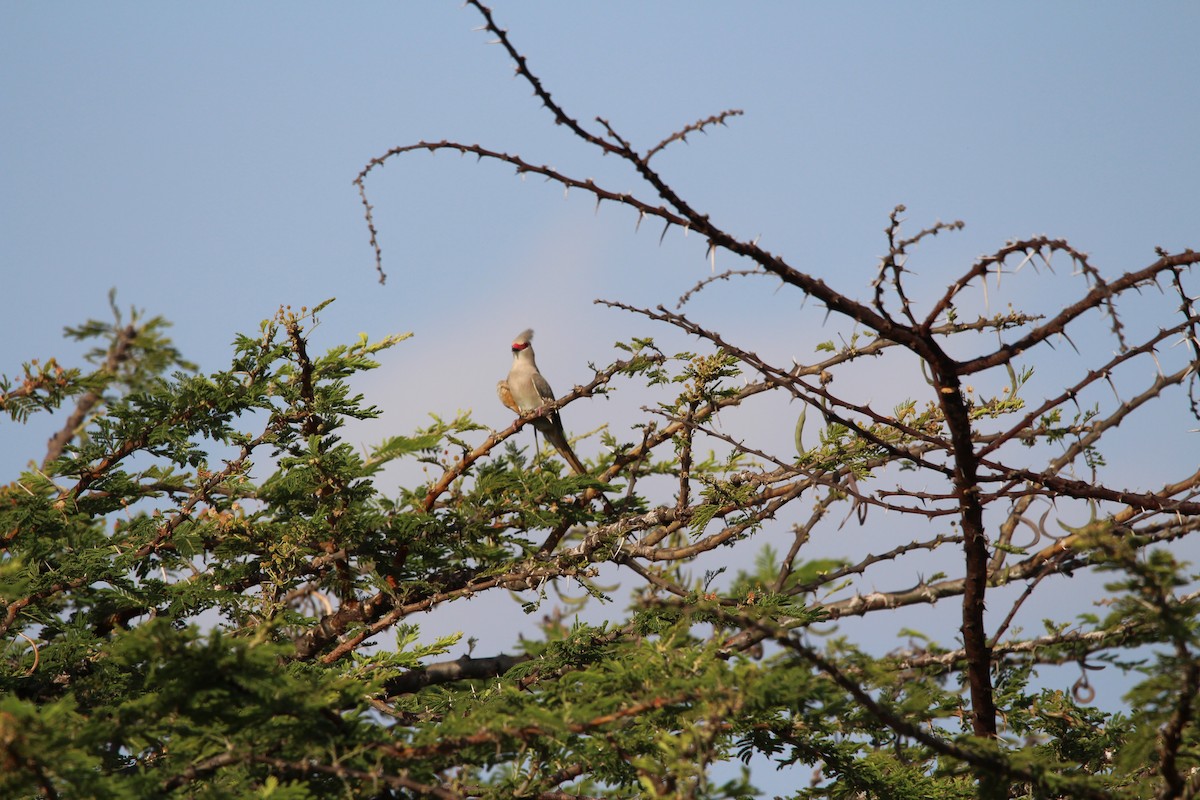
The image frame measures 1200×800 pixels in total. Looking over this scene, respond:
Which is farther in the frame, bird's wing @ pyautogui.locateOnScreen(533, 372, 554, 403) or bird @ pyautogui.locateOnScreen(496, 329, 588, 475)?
bird's wing @ pyautogui.locateOnScreen(533, 372, 554, 403)

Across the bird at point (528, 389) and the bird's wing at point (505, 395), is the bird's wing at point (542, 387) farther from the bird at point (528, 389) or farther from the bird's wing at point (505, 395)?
the bird's wing at point (505, 395)

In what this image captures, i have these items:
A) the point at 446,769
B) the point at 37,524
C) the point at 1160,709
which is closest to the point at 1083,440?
the point at 1160,709

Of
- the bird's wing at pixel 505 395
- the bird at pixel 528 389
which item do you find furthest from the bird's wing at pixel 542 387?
the bird's wing at pixel 505 395

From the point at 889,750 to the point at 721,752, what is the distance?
159cm

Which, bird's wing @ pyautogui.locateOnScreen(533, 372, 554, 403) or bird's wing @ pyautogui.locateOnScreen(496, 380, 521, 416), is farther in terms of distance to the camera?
bird's wing @ pyautogui.locateOnScreen(533, 372, 554, 403)

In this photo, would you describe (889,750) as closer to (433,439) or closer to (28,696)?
(433,439)

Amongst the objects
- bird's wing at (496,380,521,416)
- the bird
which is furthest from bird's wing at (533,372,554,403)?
bird's wing at (496,380,521,416)

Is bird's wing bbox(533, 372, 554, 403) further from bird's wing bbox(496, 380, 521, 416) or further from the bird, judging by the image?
bird's wing bbox(496, 380, 521, 416)

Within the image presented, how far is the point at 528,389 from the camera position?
36.0 ft

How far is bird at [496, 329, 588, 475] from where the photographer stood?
9552mm

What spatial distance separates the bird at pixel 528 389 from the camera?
9.55 meters

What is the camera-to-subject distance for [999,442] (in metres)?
3.75

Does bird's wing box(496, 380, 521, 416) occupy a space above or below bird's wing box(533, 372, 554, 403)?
below

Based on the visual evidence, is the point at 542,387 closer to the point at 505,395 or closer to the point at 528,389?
the point at 528,389
